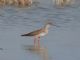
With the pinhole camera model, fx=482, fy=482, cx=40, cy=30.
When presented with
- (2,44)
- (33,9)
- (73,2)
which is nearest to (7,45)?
(2,44)

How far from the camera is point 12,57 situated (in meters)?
9.71

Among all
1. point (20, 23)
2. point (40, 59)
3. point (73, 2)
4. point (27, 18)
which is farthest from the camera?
point (73, 2)

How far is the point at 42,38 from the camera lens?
12.0 metres

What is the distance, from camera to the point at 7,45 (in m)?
10.8

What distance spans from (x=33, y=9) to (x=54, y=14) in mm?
1418

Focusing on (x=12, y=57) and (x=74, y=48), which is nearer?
(x=12, y=57)

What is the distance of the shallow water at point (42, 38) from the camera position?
10062mm

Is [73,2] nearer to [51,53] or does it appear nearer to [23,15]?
[23,15]

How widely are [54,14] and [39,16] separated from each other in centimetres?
71

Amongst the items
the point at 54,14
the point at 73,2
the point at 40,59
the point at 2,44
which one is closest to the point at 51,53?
the point at 40,59

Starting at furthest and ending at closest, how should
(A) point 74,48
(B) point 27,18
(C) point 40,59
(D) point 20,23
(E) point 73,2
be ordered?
(E) point 73,2 < (B) point 27,18 < (D) point 20,23 < (A) point 74,48 < (C) point 40,59

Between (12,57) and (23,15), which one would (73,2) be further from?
(12,57)

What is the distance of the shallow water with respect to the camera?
1006cm

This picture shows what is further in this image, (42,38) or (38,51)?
(42,38)
